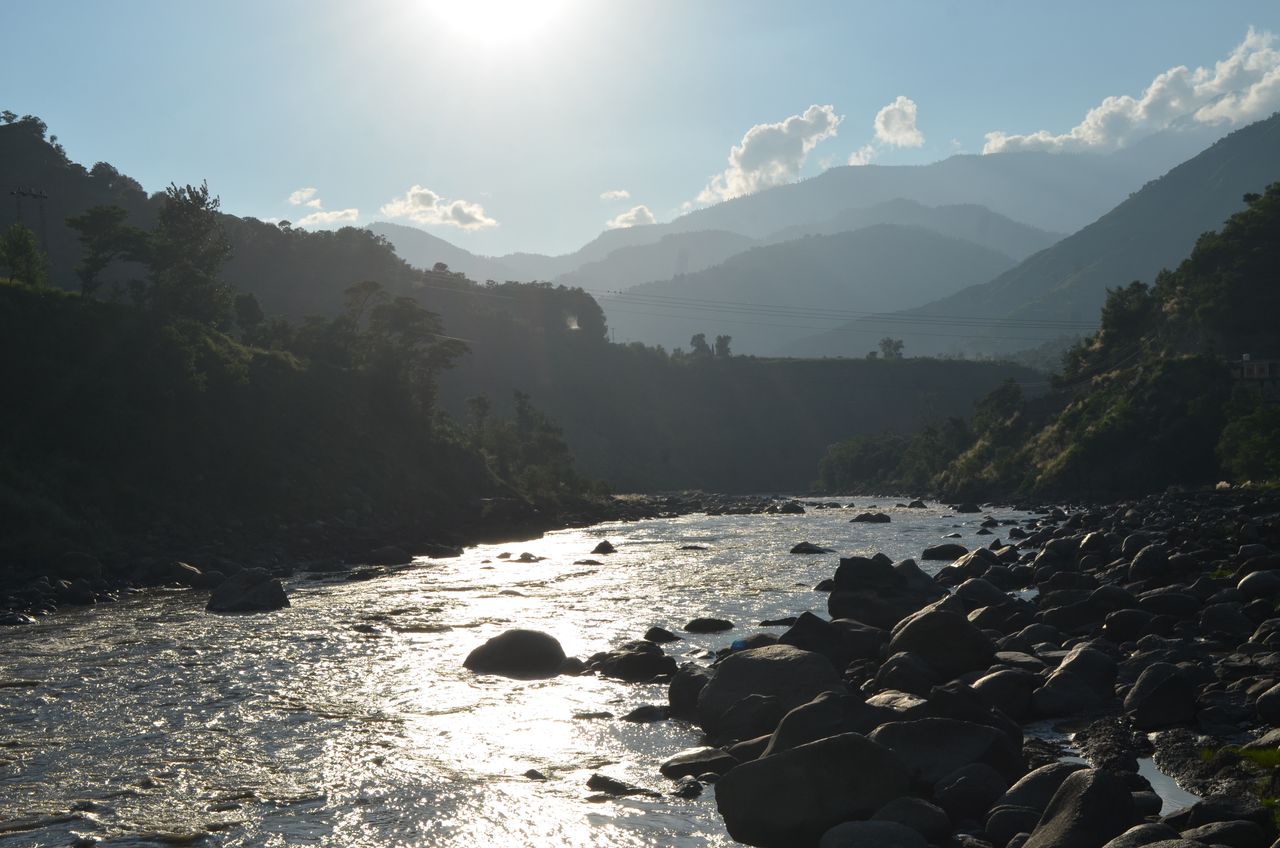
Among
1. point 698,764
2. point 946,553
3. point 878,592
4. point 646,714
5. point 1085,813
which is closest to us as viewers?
point 1085,813

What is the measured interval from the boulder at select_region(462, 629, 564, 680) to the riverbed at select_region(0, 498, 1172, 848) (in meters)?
0.50

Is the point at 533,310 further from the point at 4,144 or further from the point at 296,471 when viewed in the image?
the point at 296,471

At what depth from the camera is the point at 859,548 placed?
1726 inches

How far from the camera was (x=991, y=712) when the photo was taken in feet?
43.9

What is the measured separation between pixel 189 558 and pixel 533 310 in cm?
15816

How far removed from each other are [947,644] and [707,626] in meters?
7.91

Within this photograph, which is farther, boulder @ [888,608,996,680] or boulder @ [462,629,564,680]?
boulder @ [462,629,564,680]

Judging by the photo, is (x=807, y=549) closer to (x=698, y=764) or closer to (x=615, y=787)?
(x=698, y=764)

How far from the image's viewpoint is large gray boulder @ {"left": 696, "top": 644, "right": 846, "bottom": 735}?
14.8m

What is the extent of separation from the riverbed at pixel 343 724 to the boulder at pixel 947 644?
448 centimetres

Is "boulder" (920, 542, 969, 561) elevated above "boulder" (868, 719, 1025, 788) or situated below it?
below

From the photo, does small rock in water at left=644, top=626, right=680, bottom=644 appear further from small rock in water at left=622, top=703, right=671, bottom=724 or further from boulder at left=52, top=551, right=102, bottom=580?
boulder at left=52, top=551, right=102, bottom=580

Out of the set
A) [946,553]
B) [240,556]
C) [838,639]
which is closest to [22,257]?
[240,556]

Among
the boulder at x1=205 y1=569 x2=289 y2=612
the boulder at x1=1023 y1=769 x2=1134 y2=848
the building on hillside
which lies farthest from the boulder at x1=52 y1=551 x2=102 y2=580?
the building on hillside
